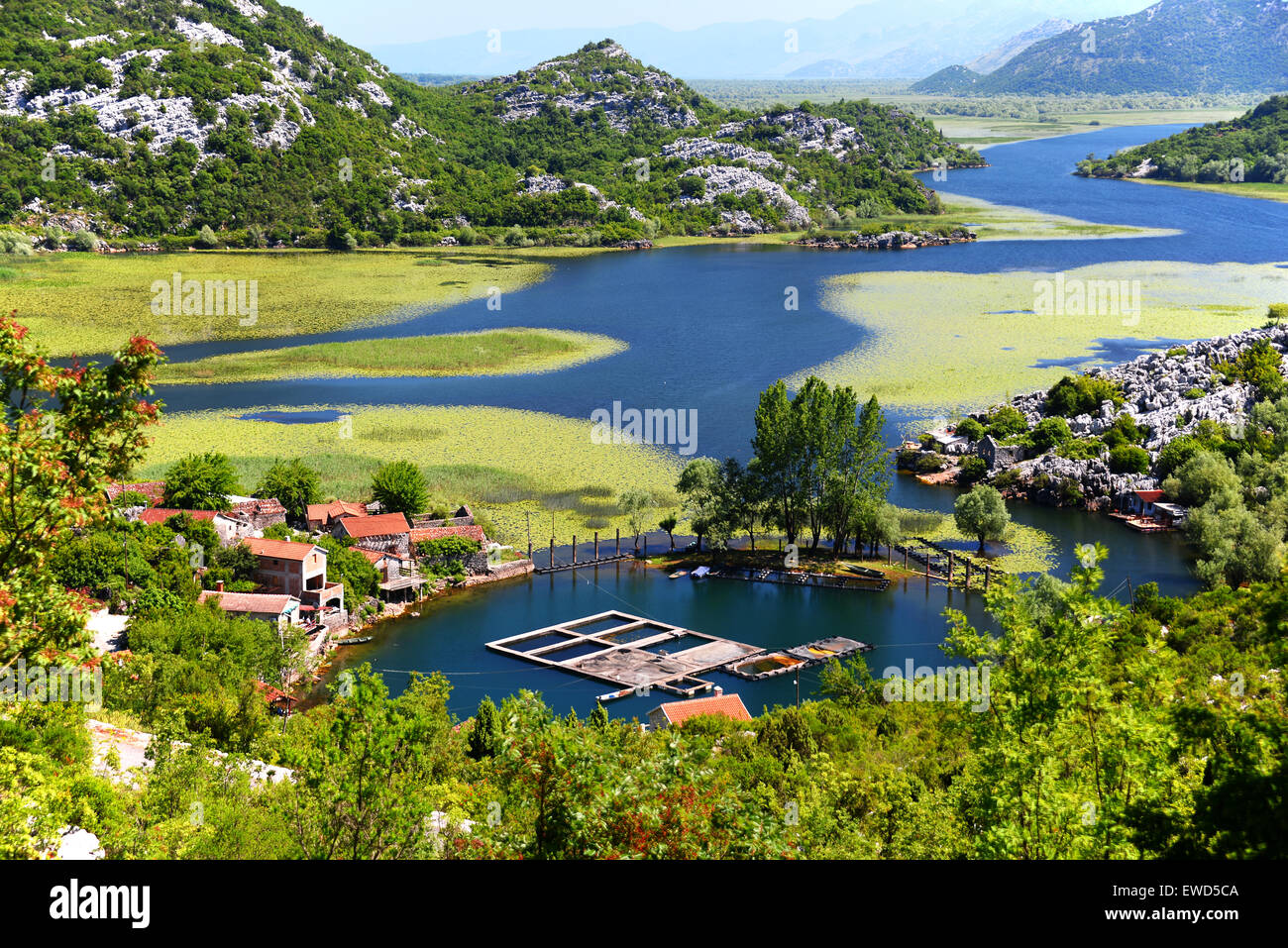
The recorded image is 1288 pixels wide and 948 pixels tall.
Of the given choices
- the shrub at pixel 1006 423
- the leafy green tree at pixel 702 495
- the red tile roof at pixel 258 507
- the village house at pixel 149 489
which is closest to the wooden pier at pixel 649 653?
the leafy green tree at pixel 702 495

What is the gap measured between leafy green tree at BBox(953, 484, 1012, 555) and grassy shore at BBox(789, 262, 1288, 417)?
51.6ft

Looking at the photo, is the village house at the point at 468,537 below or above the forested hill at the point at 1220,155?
below

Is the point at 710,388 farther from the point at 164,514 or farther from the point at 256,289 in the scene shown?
the point at 256,289

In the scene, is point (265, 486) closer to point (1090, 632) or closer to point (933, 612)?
point (933, 612)

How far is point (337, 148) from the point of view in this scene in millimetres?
129875

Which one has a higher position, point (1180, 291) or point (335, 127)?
point (335, 127)

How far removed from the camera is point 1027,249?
354 ft

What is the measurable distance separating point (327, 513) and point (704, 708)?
17.7m

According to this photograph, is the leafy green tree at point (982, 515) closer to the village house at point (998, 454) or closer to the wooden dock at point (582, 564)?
the village house at point (998, 454)

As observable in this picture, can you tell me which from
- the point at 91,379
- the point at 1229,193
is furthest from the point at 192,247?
the point at 1229,193

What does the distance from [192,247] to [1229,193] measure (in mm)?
121920

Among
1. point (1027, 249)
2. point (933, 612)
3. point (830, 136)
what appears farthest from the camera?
point (830, 136)

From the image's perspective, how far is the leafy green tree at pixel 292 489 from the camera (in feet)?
134

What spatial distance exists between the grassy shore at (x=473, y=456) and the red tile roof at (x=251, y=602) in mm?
10115
